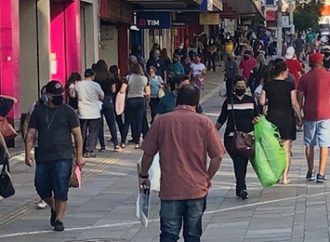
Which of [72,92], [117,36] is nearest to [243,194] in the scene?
[72,92]

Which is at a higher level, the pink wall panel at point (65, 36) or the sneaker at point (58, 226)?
the pink wall panel at point (65, 36)

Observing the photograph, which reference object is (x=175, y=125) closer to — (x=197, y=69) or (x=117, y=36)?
(x=197, y=69)

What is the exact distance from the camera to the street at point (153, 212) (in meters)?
11.1

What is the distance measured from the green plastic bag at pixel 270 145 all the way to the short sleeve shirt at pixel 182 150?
494 centimetres

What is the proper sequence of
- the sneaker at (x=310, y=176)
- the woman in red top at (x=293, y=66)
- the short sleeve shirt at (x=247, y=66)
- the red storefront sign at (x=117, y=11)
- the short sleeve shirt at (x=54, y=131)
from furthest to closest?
the red storefront sign at (x=117, y=11) → the short sleeve shirt at (x=247, y=66) → the woman in red top at (x=293, y=66) → the sneaker at (x=310, y=176) → the short sleeve shirt at (x=54, y=131)

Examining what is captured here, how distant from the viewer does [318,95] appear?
14.5 m

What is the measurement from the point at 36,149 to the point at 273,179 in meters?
3.45


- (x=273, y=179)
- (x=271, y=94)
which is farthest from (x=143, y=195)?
(x=271, y=94)

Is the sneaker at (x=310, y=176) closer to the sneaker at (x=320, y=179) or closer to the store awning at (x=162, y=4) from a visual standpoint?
the sneaker at (x=320, y=179)

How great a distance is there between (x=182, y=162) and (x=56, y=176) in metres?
3.21

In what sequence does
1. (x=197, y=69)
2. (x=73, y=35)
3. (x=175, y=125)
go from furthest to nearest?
(x=197, y=69) < (x=73, y=35) < (x=175, y=125)

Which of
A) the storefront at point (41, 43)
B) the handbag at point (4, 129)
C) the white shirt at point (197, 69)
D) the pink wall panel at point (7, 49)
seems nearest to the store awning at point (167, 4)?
the white shirt at point (197, 69)

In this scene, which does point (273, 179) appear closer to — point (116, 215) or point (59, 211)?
point (116, 215)

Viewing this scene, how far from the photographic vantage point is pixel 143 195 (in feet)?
29.8
